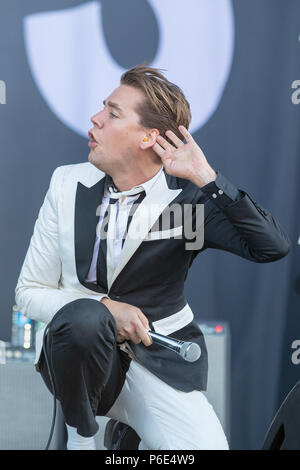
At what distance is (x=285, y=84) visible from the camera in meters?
2.73

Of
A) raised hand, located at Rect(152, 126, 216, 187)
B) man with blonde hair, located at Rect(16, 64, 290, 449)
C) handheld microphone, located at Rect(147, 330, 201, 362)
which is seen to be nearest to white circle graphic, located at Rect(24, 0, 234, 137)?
man with blonde hair, located at Rect(16, 64, 290, 449)

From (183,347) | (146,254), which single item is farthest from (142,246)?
(183,347)

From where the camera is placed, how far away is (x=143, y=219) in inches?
76.8

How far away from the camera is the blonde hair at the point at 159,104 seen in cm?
207

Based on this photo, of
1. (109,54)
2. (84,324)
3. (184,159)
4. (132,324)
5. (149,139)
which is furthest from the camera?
(109,54)

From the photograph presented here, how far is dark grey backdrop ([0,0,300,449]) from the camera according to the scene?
8.98 ft

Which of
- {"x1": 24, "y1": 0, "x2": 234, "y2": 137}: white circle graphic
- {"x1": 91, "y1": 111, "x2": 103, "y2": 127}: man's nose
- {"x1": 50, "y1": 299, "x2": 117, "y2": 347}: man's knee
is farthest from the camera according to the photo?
{"x1": 24, "y1": 0, "x2": 234, "y2": 137}: white circle graphic

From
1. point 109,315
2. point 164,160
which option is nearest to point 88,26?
point 164,160

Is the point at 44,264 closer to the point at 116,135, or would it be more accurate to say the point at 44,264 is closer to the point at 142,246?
the point at 142,246

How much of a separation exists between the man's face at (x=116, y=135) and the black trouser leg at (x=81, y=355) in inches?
19.5

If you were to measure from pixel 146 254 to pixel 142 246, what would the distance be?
0.03 metres

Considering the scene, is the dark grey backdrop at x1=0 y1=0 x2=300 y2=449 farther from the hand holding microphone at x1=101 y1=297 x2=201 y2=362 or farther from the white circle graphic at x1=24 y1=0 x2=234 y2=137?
the hand holding microphone at x1=101 y1=297 x2=201 y2=362

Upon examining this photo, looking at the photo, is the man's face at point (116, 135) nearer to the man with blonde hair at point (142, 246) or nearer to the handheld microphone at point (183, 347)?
the man with blonde hair at point (142, 246)
